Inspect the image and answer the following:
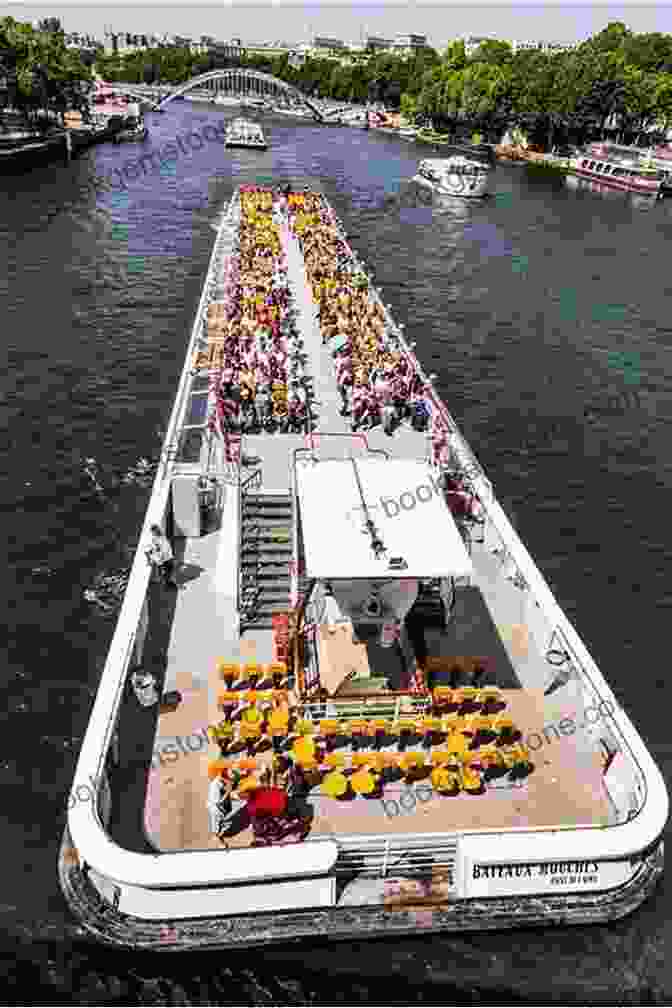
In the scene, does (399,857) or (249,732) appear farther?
(249,732)

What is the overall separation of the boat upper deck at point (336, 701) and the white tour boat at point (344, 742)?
0.17 ft

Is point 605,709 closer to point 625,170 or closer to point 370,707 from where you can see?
point 370,707

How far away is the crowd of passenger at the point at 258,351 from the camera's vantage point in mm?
26594

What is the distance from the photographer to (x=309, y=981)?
14375mm

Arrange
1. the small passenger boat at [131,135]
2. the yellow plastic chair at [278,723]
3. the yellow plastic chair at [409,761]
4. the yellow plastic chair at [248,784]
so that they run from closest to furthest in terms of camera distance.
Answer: the yellow plastic chair at [248,784] < the yellow plastic chair at [409,761] < the yellow plastic chair at [278,723] < the small passenger boat at [131,135]

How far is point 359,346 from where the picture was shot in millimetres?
33344

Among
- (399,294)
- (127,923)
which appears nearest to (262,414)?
(127,923)

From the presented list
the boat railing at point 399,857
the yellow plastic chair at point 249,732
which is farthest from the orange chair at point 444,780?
the yellow plastic chair at point 249,732

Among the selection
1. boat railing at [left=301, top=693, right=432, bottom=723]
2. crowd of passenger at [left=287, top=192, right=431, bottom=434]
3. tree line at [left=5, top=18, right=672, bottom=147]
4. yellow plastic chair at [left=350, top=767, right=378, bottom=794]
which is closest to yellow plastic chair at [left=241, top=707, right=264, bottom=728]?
boat railing at [left=301, top=693, right=432, bottom=723]

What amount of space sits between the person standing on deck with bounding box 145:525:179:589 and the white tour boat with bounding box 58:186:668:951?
260 millimetres

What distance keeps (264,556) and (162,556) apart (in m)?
2.65

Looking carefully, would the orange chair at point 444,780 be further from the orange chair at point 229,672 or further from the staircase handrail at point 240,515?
the staircase handrail at point 240,515

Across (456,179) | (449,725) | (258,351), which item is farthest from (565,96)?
(449,725)

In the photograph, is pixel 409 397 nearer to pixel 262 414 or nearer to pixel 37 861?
pixel 262 414
